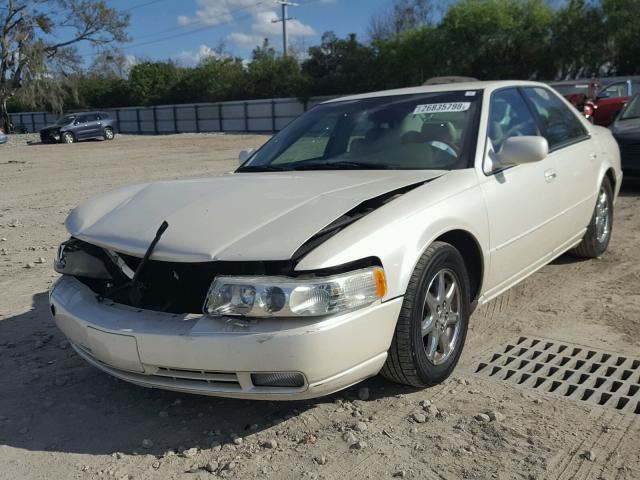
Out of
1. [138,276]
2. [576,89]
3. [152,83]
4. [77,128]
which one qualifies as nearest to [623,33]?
[576,89]

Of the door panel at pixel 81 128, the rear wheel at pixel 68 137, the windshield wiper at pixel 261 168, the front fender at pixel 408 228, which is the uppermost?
the windshield wiper at pixel 261 168

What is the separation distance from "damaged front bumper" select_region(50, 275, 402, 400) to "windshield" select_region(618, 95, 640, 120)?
794cm

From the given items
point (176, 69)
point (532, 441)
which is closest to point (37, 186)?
point (532, 441)

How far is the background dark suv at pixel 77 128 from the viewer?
31906 mm

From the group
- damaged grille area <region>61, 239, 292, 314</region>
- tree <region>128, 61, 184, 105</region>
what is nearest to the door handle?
damaged grille area <region>61, 239, 292, 314</region>

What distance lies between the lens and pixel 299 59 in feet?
160

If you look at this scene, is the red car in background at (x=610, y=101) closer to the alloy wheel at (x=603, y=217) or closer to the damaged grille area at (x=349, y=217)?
the alloy wheel at (x=603, y=217)

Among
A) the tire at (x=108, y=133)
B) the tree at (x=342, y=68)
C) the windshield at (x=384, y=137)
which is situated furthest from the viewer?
the tree at (x=342, y=68)

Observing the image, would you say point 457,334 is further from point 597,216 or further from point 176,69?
point 176,69

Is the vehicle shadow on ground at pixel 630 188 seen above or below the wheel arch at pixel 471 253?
below

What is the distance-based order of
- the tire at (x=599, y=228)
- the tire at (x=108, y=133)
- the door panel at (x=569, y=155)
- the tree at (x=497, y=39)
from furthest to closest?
the tree at (x=497, y=39) < the tire at (x=108, y=133) < the tire at (x=599, y=228) < the door panel at (x=569, y=155)

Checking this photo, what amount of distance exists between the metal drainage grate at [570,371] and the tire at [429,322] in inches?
11.9

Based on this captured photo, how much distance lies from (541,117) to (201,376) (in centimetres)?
314

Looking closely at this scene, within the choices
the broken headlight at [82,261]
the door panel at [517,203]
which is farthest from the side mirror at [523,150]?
the broken headlight at [82,261]
